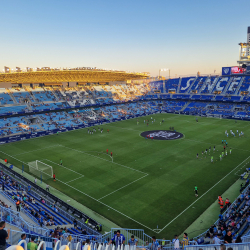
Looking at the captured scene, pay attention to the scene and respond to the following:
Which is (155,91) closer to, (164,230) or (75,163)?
(75,163)

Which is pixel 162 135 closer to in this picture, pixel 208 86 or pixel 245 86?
pixel 245 86

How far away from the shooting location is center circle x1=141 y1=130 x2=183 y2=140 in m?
45.9

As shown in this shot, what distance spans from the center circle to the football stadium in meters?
0.41

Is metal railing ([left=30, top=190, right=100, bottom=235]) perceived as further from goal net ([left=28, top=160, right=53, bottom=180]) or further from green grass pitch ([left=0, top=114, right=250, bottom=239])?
goal net ([left=28, top=160, right=53, bottom=180])

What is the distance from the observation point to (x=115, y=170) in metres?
29.6

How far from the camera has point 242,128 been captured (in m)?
52.9

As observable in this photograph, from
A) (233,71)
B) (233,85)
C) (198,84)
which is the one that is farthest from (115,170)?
(233,71)

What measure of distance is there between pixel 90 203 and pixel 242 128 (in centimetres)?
4476

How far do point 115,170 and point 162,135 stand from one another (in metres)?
20.9

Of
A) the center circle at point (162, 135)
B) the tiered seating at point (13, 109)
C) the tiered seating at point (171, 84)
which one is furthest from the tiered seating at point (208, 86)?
the tiered seating at point (13, 109)

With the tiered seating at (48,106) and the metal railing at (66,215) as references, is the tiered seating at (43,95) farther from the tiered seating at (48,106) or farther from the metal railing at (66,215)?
the metal railing at (66,215)

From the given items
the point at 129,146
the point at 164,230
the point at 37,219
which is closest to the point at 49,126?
the point at 129,146

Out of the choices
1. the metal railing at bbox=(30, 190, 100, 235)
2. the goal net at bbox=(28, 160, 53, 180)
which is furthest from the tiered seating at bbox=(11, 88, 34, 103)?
the metal railing at bbox=(30, 190, 100, 235)

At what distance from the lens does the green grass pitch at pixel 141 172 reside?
2033 centimetres
